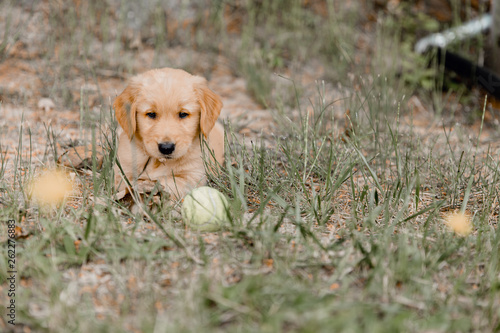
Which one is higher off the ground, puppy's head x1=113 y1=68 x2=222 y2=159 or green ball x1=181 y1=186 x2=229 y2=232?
puppy's head x1=113 y1=68 x2=222 y2=159

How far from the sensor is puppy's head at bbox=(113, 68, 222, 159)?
240 centimetres

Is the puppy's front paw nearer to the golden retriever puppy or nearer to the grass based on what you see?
the golden retriever puppy

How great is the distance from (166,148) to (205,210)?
0.43 meters

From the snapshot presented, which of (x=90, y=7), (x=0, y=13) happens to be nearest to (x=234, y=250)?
(x=90, y=7)

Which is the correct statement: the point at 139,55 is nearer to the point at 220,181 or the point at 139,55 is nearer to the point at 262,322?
the point at 220,181

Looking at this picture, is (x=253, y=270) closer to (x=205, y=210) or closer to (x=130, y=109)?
(x=205, y=210)

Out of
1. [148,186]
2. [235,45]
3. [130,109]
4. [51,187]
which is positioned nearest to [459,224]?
[148,186]

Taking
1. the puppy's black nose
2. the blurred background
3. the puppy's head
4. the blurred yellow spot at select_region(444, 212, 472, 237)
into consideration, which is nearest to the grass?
the blurred yellow spot at select_region(444, 212, 472, 237)

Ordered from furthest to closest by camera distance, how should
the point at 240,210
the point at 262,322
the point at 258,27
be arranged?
the point at 258,27 < the point at 240,210 < the point at 262,322

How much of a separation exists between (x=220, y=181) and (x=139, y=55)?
3.19 meters

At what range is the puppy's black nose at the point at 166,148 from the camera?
235cm

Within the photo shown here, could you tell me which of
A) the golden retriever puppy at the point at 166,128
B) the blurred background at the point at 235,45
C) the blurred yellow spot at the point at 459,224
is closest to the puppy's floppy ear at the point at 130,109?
the golden retriever puppy at the point at 166,128

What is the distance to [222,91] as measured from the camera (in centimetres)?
495

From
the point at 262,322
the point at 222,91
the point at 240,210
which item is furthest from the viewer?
the point at 222,91
